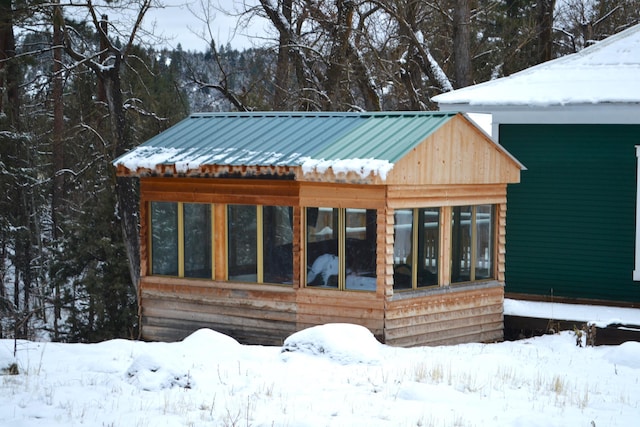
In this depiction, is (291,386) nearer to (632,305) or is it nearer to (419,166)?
(419,166)

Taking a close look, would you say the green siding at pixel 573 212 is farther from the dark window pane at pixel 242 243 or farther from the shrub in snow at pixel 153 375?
the shrub in snow at pixel 153 375

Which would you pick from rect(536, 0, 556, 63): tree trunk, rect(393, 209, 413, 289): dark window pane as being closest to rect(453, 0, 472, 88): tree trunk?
rect(536, 0, 556, 63): tree trunk

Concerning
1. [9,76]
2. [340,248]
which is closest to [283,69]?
[9,76]

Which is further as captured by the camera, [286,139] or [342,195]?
[286,139]

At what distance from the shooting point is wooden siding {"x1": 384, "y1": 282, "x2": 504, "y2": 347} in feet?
42.6

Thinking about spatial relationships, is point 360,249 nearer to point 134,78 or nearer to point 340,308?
point 340,308

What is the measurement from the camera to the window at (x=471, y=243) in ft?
45.1

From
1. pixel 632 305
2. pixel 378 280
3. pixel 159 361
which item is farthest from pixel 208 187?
pixel 632 305

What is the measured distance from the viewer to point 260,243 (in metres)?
13.6

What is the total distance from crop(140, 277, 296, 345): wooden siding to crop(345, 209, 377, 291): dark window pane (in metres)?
1.02

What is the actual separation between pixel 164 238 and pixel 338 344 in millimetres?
4640

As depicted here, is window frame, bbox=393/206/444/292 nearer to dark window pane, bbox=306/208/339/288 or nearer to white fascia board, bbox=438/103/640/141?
dark window pane, bbox=306/208/339/288

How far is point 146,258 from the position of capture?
14.6m

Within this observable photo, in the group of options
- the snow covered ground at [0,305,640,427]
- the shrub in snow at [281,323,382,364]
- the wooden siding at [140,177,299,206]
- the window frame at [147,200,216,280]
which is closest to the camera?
the snow covered ground at [0,305,640,427]
